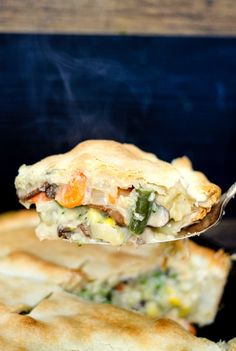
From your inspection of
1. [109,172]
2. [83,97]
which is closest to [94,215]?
[109,172]

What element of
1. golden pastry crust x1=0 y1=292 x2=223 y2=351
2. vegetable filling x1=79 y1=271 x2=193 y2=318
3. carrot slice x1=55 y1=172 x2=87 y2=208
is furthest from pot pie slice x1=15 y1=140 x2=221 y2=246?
vegetable filling x1=79 y1=271 x2=193 y2=318

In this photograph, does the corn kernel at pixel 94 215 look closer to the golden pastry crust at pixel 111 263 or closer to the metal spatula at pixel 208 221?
the metal spatula at pixel 208 221

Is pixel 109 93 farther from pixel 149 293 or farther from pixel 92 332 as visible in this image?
pixel 92 332

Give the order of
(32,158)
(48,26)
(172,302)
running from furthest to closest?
(32,158) → (48,26) → (172,302)

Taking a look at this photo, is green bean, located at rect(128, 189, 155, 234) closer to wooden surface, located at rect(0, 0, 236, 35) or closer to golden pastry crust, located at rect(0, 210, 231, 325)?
golden pastry crust, located at rect(0, 210, 231, 325)

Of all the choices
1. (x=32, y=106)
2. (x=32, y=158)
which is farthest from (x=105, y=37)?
(x=32, y=158)

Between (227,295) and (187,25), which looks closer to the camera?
(227,295)

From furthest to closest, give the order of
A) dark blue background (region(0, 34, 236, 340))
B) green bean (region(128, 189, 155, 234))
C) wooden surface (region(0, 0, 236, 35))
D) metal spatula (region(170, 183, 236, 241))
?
dark blue background (region(0, 34, 236, 340))
wooden surface (region(0, 0, 236, 35))
metal spatula (region(170, 183, 236, 241))
green bean (region(128, 189, 155, 234))

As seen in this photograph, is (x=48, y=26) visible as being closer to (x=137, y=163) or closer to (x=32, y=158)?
(x=32, y=158)
